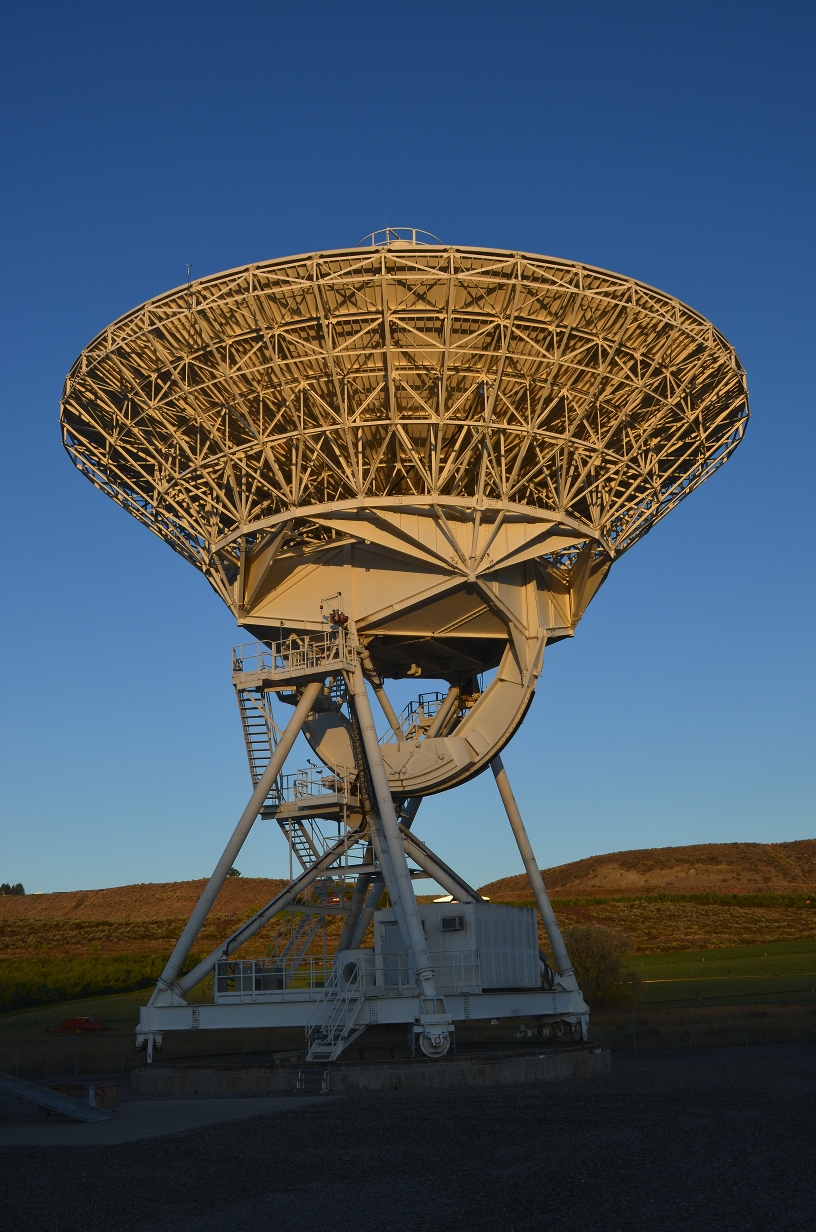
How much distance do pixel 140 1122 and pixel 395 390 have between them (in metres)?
15.1

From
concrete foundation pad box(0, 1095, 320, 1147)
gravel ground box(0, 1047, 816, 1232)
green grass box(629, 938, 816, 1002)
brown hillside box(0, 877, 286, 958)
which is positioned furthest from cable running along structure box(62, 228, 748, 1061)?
brown hillside box(0, 877, 286, 958)

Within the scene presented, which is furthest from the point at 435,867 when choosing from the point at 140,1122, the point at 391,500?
the point at 140,1122

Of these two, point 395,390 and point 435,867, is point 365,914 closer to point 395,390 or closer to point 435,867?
point 435,867

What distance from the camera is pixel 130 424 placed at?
94.0 feet

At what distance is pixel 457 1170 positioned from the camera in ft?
45.9

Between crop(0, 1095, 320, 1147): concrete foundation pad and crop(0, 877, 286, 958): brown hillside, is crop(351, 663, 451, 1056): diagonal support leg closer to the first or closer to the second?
crop(0, 1095, 320, 1147): concrete foundation pad

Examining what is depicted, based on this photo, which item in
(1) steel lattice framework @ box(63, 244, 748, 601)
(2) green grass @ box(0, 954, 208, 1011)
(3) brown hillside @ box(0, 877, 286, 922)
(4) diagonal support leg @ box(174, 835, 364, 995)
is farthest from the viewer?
(3) brown hillside @ box(0, 877, 286, 922)

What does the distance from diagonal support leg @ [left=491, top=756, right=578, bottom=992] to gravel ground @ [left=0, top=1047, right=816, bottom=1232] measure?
361 inches

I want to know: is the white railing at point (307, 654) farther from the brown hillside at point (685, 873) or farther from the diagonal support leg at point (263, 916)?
the brown hillside at point (685, 873)

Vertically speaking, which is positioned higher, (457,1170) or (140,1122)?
(140,1122)

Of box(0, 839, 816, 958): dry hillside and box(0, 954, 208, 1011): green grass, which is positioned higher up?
box(0, 839, 816, 958): dry hillside

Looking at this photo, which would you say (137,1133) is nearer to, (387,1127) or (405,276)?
(387,1127)

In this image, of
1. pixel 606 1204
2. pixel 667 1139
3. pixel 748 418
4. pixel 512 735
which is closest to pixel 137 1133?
pixel 667 1139

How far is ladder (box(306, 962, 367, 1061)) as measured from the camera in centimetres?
2500
